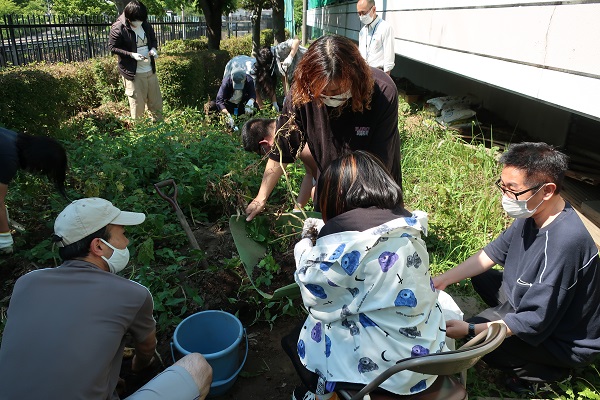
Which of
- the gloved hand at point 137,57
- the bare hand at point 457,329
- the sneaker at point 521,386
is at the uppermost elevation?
the gloved hand at point 137,57

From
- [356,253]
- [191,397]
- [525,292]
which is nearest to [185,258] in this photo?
[191,397]

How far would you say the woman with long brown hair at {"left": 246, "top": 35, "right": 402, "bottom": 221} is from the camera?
6.78ft

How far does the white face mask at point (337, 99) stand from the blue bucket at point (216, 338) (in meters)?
1.28

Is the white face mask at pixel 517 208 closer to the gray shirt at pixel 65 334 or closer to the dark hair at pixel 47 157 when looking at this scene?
the gray shirt at pixel 65 334

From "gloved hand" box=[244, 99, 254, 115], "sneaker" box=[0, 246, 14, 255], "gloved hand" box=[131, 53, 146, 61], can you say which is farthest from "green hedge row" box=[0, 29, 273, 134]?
"sneaker" box=[0, 246, 14, 255]

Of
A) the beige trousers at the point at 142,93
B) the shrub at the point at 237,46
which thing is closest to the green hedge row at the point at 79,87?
the beige trousers at the point at 142,93

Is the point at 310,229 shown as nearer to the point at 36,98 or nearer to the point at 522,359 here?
the point at 522,359

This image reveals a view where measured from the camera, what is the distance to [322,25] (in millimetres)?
19094

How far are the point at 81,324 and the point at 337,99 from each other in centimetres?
153

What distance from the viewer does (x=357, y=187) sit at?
5.47 feet

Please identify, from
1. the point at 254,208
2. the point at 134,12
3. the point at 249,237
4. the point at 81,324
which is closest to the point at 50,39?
the point at 134,12

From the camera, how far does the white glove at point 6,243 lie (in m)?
3.05

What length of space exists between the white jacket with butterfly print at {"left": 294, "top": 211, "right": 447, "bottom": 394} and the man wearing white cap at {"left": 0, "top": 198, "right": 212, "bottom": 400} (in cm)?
73

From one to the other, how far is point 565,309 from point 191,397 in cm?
181
